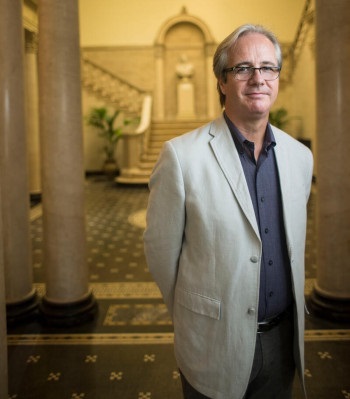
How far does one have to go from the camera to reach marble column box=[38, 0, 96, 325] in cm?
370

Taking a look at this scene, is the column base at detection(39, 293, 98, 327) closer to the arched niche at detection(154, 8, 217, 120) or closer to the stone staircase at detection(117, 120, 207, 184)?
the stone staircase at detection(117, 120, 207, 184)

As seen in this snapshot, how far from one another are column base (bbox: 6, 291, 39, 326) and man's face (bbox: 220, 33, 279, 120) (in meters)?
3.16

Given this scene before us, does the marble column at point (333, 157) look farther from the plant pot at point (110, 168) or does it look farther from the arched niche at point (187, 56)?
the arched niche at point (187, 56)

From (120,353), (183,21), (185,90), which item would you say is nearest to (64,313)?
(120,353)

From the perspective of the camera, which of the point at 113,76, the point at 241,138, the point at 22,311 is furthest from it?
the point at 113,76

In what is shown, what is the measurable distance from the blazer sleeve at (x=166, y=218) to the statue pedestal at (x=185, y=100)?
1473 cm

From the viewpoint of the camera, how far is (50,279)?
394cm

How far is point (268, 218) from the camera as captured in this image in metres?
1.72

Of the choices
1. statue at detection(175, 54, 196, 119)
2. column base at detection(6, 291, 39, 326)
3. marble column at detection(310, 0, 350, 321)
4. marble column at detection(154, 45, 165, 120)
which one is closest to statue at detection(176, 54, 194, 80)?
statue at detection(175, 54, 196, 119)

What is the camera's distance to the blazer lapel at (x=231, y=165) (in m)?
1.62

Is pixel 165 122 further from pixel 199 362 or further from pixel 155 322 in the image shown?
pixel 199 362

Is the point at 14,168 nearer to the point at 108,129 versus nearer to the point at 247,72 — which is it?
the point at 247,72

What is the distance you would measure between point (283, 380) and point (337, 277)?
2.19m

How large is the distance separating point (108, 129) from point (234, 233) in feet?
48.0
